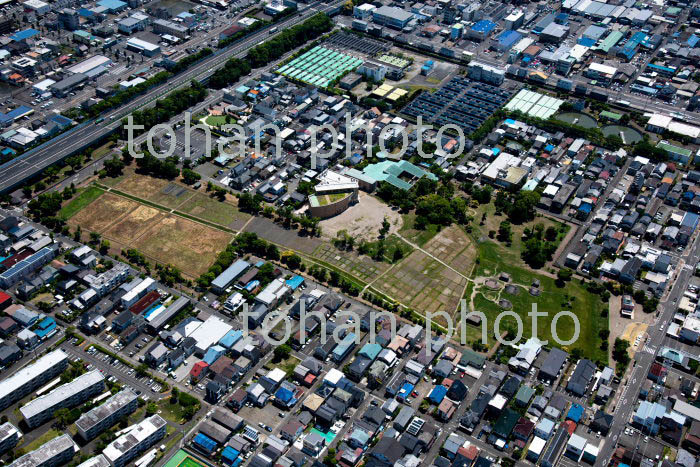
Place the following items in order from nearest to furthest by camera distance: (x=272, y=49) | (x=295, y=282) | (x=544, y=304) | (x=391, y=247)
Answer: (x=544, y=304)
(x=295, y=282)
(x=391, y=247)
(x=272, y=49)

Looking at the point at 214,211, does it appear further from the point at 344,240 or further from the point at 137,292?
the point at 344,240

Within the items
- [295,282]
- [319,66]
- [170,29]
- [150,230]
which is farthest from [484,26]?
[150,230]

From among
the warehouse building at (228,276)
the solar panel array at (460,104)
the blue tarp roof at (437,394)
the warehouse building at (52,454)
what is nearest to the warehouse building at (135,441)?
the warehouse building at (52,454)

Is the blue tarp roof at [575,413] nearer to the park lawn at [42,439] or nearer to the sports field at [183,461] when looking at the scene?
the sports field at [183,461]

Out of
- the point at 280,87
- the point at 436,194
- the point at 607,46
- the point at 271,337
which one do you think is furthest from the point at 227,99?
the point at 607,46

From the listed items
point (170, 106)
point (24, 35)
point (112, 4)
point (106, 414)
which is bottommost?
point (106, 414)

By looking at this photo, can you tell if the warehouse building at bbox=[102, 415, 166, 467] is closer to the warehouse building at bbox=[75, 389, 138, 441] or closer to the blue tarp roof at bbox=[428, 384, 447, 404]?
the warehouse building at bbox=[75, 389, 138, 441]

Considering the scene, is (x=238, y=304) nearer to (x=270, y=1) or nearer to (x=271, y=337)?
(x=271, y=337)
